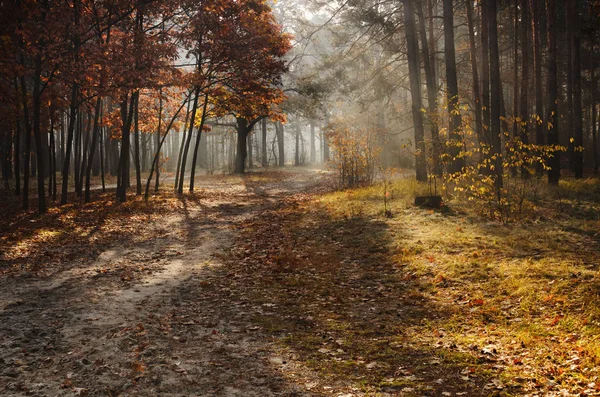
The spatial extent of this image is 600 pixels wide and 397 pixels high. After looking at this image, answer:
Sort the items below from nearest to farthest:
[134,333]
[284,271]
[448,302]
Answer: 1. [134,333]
2. [448,302]
3. [284,271]

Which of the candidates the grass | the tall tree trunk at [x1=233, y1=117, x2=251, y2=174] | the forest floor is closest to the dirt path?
the forest floor

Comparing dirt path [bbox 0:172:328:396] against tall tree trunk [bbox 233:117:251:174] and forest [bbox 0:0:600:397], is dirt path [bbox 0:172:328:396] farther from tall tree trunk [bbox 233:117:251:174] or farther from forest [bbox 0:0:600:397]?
tall tree trunk [bbox 233:117:251:174]

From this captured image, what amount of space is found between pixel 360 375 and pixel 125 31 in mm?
16809

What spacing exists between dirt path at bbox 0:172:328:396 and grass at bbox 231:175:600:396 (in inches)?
25.5

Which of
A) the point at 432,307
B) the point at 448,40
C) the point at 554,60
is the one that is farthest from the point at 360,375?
the point at 554,60

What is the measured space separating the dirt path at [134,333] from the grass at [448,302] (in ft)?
2.12

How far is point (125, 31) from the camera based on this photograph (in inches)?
700

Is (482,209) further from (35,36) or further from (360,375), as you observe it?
(35,36)

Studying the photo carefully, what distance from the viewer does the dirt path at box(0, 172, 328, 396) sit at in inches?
181

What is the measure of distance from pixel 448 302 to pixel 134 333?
4309 mm

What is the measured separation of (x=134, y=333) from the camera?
586cm

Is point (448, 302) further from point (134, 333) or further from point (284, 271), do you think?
point (134, 333)

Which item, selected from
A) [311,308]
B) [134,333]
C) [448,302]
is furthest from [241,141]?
[134,333]

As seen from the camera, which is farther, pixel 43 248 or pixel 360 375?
pixel 43 248
